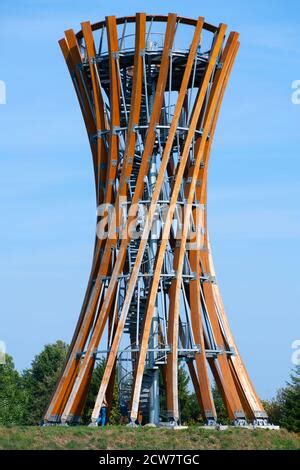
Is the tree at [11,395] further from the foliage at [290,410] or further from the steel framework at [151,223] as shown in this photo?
the steel framework at [151,223]

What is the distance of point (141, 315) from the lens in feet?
155

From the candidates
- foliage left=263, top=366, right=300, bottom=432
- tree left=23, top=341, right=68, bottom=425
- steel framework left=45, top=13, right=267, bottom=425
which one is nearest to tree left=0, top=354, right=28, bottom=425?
tree left=23, top=341, right=68, bottom=425

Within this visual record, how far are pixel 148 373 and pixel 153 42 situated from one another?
548 inches

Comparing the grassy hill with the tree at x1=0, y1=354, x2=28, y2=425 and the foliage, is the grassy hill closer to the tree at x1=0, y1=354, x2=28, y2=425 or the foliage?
the foliage

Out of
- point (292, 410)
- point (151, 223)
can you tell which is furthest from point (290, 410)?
point (151, 223)

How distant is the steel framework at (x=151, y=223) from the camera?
45500mm

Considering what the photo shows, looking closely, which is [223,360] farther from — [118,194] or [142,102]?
[142,102]

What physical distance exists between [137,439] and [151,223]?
1086 centimetres

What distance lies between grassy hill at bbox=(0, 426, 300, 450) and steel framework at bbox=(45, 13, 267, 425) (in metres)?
4.51

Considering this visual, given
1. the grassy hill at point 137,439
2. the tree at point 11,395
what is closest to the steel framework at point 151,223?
the grassy hill at point 137,439

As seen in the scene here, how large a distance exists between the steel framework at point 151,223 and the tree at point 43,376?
37.7 m

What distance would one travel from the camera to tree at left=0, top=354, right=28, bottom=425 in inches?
3234

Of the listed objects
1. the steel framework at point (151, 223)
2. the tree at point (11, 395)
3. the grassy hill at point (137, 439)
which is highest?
the tree at point (11, 395)

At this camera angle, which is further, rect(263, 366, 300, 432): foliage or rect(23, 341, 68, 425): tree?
rect(23, 341, 68, 425): tree
